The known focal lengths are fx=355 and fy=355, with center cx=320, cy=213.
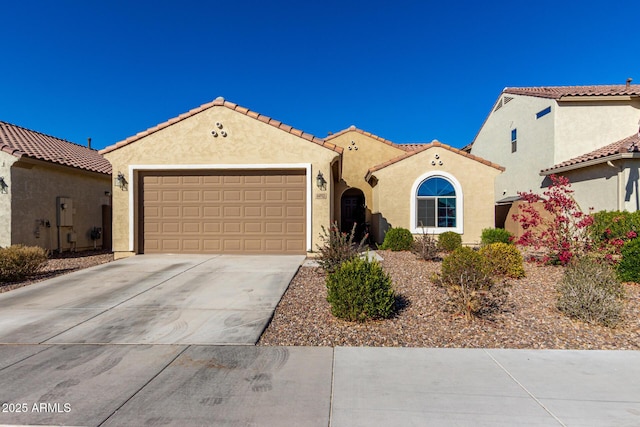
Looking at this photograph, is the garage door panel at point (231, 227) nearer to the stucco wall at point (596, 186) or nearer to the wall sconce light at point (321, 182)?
the wall sconce light at point (321, 182)

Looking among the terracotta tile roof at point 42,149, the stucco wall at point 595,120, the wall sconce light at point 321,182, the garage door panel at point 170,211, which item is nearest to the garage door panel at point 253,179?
the wall sconce light at point 321,182

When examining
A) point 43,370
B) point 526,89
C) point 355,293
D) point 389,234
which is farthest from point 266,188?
point 526,89

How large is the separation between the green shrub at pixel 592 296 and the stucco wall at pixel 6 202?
1485 cm

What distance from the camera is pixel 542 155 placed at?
15.6 metres

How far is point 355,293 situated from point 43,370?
387 centimetres

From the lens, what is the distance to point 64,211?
13031 millimetres

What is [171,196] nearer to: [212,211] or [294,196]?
[212,211]

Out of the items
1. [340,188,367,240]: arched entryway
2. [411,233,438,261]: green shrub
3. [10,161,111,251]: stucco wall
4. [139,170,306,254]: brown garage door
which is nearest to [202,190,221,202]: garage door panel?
[139,170,306,254]: brown garage door

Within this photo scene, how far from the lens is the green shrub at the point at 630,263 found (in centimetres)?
728

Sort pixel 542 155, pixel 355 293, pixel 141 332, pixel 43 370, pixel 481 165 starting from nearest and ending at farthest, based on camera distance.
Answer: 1. pixel 43 370
2. pixel 141 332
3. pixel 355 293
4. pixel 481 165
5. pixel 542 155

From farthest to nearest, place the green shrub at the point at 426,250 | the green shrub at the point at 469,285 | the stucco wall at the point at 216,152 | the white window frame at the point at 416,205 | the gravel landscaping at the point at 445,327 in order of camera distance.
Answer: the white window frame at the point at 416,205, the stucco wall at the point at 216,152, the green shrub at the point at 426,250, the green shrub at the point at 469,285, the gravel landscaping at the point at 445,327

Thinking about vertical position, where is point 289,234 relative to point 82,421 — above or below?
above

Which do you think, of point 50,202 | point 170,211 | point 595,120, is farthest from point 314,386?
point 595,120

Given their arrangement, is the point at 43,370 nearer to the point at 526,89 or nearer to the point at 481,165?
the point at 481,165
